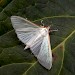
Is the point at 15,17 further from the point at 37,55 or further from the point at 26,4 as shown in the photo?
the point at 37,55

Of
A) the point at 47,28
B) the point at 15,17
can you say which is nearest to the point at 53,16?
the point at 47,28

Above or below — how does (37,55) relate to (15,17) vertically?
below

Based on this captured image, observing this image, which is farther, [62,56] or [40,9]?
[40,9]
